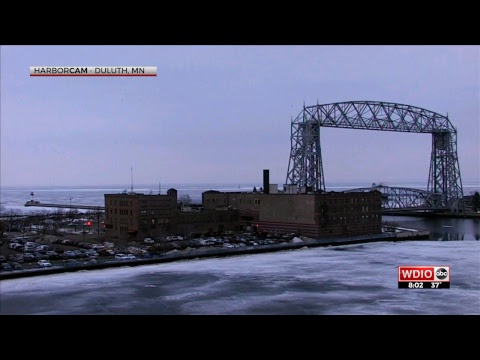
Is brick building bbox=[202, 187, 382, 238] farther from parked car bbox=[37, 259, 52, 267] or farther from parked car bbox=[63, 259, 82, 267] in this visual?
parked car bbox=[37, 259, 52, 267]

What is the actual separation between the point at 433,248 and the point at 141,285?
5014mm

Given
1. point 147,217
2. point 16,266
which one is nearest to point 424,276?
point 16,266

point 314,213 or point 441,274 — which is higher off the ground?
point 314,213

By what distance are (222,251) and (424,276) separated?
591 centimetres

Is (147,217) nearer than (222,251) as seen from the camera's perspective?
No

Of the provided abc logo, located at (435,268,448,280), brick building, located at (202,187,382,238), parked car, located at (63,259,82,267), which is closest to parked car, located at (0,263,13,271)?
parked car, located at (63,259,82,267)

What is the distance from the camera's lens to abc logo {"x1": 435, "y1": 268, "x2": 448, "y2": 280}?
296cm

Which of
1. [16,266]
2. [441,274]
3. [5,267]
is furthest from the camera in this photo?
[16,266]

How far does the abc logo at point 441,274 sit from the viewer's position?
2.96 meters

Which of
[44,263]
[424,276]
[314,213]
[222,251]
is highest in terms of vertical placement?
[314,213]

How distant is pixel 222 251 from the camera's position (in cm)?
877

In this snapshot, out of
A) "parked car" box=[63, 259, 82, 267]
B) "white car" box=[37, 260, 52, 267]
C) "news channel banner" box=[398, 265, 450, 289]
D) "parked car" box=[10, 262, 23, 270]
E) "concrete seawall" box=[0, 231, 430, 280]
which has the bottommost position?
"concrete seawall" box=[0, 231, 430, 280]

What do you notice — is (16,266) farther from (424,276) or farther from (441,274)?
(441,274)
